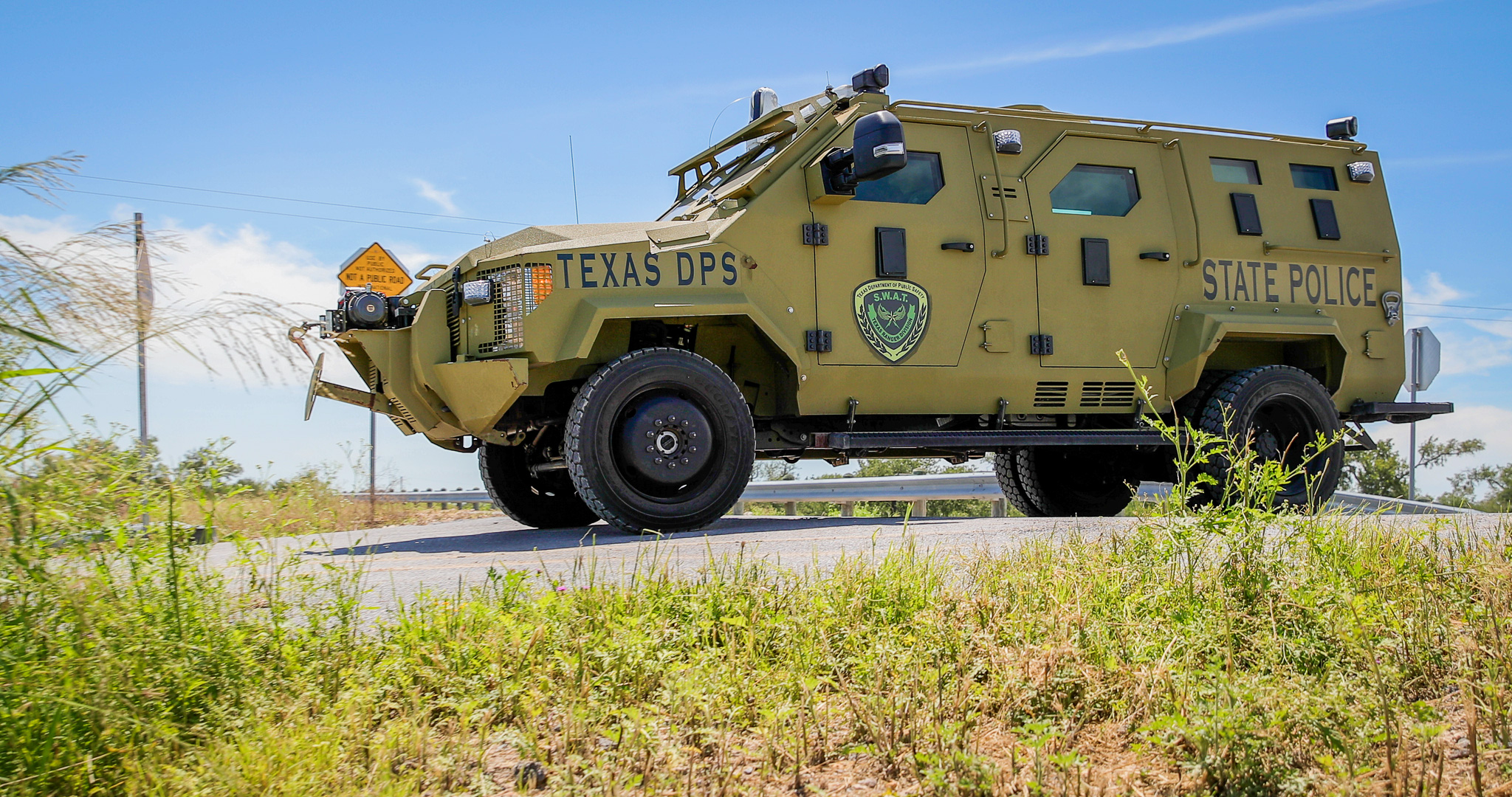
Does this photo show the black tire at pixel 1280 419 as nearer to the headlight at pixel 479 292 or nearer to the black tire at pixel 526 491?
the black tire at pixel 526 491

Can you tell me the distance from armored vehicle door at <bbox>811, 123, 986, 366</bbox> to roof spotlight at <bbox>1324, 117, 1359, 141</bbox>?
3.64 m

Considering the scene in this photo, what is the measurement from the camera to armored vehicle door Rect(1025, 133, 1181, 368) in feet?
23.9

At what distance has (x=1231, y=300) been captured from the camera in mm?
7844

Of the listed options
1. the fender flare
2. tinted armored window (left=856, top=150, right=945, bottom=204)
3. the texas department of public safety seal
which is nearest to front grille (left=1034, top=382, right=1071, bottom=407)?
the fender flare

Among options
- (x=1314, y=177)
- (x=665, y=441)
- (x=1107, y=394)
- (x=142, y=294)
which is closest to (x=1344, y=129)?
(x=1314, y=177)

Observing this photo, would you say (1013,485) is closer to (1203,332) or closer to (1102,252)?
(1203,332)

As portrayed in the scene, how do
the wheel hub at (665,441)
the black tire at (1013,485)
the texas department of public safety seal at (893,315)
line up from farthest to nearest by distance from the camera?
the black tire at (1013,485) < the texas department of public safety seal at (893,315) < the wheel hub at (665,441)

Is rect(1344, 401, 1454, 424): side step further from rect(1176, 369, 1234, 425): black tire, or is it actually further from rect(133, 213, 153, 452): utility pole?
rect(133, 213, 153, 452): utility pole

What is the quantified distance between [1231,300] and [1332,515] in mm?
3658

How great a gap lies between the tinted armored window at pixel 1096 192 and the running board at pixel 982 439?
1494mm

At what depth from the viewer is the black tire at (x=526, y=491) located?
7744mm

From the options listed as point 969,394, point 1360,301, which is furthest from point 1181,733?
point 1360,301

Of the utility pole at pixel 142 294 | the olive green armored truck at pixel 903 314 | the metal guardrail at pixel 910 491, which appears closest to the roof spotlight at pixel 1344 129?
the olive green armored truck at pixel 903 314

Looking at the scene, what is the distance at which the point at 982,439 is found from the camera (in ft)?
23.3
